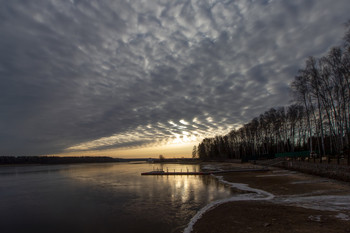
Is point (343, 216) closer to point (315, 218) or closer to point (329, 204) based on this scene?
point (315, 218)

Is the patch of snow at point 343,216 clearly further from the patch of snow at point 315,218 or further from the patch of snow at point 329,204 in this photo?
the patch of snow at point 329,204

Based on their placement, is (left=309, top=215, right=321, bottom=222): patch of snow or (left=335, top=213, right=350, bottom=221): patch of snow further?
(left=309, top=215, right=321, bottom=222): patch of snow

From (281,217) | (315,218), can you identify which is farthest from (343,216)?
(281,217)

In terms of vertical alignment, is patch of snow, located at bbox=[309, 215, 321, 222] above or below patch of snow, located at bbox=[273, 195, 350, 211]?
above

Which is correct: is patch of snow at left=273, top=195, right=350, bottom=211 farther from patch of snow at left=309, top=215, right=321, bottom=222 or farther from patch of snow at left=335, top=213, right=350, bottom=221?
patch of snow at left=309, top=215, right=321, bottom=222

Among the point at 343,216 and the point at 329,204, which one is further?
the point at 329,204

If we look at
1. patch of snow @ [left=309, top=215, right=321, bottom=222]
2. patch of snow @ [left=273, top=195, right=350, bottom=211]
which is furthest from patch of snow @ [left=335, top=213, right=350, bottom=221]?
patch of snow @ [left=273, top=195, right=350, bottom=211]

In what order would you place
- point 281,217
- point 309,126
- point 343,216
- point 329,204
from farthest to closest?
point 309,126
point 329,204
point 281,217
point 343,216

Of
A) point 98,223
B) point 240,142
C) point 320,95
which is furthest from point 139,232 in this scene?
point 240,142

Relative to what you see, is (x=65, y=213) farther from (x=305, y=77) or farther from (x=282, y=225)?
(x=305, y=77)

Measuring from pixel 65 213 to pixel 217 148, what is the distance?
13602 centimetres

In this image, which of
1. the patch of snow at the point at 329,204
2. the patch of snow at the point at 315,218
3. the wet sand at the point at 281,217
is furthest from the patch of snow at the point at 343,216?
the patch of snow at the point at 329,204

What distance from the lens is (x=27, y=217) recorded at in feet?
52.5

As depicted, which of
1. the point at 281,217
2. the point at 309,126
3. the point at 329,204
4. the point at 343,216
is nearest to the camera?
the point at 343,216
